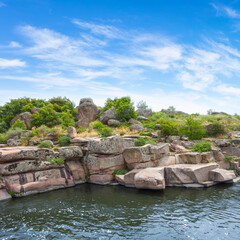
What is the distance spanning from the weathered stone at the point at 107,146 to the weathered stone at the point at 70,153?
3.59 feet

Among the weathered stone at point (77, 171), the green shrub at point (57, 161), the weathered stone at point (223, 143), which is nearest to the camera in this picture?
the green shrub at point (57, 161)

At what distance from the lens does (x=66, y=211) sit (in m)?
12.0

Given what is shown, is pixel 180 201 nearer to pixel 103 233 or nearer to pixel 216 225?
pixel 216 225

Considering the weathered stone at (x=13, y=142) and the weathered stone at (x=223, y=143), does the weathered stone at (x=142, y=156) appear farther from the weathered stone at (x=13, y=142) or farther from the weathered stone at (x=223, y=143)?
the weathered stone at (x=13, y=142)

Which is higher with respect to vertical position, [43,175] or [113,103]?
[113,103]

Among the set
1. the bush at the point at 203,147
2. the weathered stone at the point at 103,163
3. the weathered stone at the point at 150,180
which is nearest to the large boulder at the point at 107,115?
the weathered stone at the point at 103,163

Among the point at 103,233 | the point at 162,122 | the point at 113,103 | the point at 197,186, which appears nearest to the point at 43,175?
the point at 103,233

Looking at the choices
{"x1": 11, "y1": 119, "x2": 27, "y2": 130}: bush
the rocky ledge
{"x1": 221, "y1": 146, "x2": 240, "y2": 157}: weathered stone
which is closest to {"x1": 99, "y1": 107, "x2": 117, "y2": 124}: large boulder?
{"x1": 11, "y1": 119, "x2": 27, "y2": 130}: bush

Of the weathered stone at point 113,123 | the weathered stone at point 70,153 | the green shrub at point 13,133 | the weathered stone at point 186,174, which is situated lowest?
the weathered stone at point 186,174

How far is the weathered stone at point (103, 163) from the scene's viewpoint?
59.8 ft

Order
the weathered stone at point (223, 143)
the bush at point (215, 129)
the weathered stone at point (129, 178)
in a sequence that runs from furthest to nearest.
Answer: the bush at point (215, 129) → the weathered stone at point (223, 143) → the weathered stone at point (129, 178)

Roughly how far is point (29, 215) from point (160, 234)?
7.50 m

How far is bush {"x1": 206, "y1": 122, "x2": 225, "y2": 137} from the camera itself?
26.6m

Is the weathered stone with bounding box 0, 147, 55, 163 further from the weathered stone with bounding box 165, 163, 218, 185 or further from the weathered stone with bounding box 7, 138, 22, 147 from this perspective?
the weathered stone with bounding box 165, 163, 218, 185
